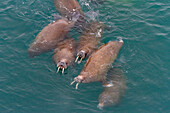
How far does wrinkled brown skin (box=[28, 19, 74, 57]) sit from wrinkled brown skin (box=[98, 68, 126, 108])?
3226mm

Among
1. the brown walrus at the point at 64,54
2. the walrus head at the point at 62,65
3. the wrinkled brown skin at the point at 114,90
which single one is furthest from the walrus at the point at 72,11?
the wrinkled brown skin at the point at 114,90

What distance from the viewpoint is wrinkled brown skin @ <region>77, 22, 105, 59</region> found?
8.85 m

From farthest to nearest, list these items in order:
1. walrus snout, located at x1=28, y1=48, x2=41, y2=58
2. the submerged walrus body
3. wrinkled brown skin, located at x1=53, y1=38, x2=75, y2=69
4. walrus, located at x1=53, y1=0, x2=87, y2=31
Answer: the submerged walrus body, walrus, located at x1=53, y1=0, x2=87, y2=31, walrus snout, located at x1=28, y1=48, x2=41, y2=58, wrinkled brown skin, located at x1=53, y1=38, x2=75, y2=69

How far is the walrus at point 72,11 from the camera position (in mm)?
10711

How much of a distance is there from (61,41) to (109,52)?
8.41 ft

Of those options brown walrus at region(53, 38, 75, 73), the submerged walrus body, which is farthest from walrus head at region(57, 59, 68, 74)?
the submerged walrus body

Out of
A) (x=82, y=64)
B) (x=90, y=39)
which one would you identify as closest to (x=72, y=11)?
(x=90, y=39)

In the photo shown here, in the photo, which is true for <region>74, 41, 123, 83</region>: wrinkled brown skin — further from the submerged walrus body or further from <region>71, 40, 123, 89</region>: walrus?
the submerged walrus body

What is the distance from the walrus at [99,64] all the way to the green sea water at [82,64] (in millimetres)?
A: 435

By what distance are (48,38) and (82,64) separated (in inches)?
86.4

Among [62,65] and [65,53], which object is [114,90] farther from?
[65,53]

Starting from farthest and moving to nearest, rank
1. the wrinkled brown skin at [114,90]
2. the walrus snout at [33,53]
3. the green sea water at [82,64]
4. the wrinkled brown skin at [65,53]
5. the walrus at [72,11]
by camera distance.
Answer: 1. the walrus at [72,11]
2. the walrus snout at [33,53]
3. the wrinkled brown skin at [65,53]
4. the green sea water at [82,64]
5. the wrinkled brown skin at [114,90]

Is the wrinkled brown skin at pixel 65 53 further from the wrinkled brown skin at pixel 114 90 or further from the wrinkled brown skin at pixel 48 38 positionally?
the wrinkled brown skin at pixel 114 90

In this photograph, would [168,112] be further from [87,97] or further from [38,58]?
[38,58]
